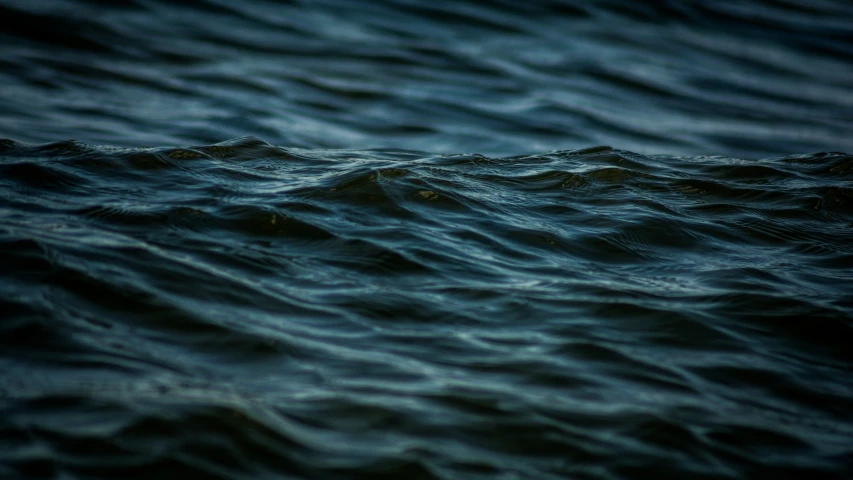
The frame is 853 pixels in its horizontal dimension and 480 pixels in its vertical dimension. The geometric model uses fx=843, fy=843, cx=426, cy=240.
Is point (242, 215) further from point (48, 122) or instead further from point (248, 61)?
point (248, 61)

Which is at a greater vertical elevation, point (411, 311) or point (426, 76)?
point (426, 76)

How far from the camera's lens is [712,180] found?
5.70 metres

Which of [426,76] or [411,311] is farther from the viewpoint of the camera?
[426,76]

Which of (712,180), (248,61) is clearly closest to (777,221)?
(712,180)

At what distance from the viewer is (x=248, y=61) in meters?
11.0

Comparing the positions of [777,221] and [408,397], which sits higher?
[777,221]

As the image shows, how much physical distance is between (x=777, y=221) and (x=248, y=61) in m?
7.71

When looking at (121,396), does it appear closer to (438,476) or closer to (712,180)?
(438,476)

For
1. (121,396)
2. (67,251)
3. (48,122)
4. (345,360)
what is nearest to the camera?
(121,396)

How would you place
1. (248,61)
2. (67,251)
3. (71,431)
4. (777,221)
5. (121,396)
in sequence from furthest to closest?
(248,61) < (777,221) < (67,251) < (121,396) < (71,431)

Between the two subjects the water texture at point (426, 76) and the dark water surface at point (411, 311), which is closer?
the dark water surface at point (411, 311)

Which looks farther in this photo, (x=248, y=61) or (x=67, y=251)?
(x=248, y=61)

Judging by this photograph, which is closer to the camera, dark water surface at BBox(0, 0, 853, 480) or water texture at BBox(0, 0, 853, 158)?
dark water surface at BBox(0, 0, 853, 480)

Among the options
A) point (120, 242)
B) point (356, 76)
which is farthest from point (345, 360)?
point (356, 76)
